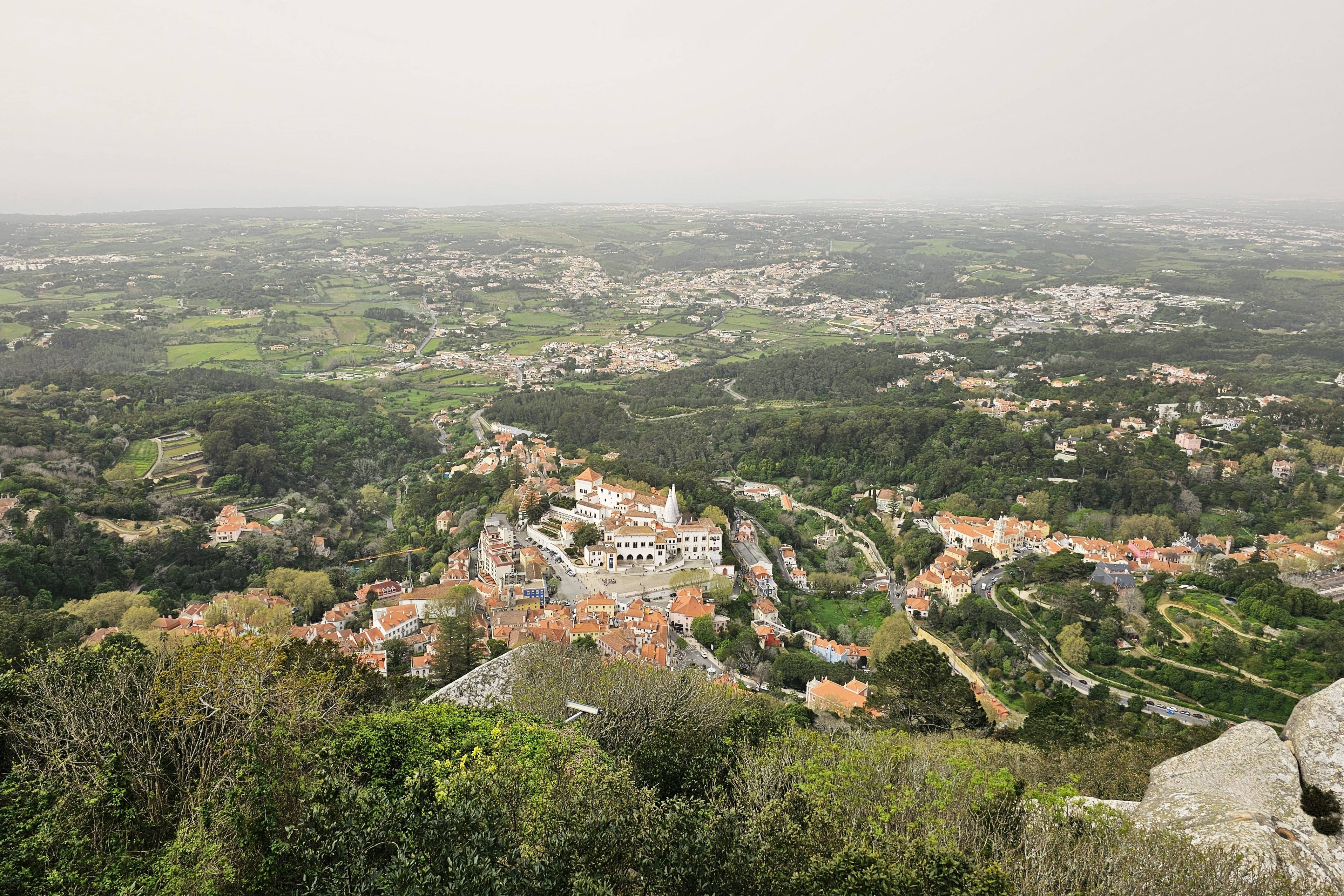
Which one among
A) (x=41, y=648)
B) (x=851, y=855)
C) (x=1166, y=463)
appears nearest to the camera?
(x=851, y=855)

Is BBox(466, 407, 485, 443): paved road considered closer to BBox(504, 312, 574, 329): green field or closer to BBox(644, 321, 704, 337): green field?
BBox(504, 312, 574, 329): green field

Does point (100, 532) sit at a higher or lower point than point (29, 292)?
lower

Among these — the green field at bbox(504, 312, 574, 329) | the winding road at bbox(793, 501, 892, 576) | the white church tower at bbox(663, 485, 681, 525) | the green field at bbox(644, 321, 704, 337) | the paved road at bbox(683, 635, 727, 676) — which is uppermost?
the green field at bbox(504, 312, 574, 329)

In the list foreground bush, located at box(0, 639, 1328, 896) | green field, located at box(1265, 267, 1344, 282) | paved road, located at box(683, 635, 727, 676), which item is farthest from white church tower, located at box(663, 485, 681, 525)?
green field, located at box(1265, 267, 1344, 282)

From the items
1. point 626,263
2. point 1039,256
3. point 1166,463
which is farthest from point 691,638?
point 1039,256

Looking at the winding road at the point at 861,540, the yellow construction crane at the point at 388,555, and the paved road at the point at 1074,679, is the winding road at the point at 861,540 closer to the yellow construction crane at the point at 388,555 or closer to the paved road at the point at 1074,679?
the paved road at the point at 1074,679

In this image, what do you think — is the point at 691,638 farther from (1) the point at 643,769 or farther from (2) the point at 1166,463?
(2) the point at 1166,463

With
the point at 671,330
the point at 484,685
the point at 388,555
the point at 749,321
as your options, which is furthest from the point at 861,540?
the point at 749,321
